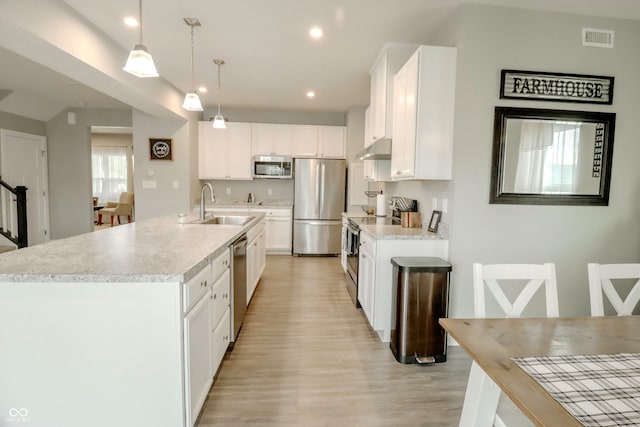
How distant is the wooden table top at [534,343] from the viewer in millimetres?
829

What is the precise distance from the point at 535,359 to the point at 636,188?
2631 millimetres

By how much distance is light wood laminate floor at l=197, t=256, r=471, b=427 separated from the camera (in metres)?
1.79

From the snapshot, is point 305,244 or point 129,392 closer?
point 129,392

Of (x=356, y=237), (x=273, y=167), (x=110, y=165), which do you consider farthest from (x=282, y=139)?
(x=110, y=165)

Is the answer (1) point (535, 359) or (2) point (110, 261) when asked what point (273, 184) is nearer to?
(2) point (110, 261)

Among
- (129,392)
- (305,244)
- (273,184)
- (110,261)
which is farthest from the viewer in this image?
(273,184)

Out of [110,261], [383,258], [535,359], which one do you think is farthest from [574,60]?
[110,261]

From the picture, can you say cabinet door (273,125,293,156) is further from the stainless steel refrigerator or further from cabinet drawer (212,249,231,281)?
cabinet drawer (212,249,231,281)

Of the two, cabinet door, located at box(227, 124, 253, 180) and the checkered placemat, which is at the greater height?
cabinet door, located at box(227, 124, 253, 180)

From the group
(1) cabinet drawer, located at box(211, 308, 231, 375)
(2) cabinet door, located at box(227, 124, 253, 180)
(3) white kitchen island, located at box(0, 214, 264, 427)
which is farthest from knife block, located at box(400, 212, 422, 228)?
(2) cabinet door, located at box(227, 124, 253, 180)

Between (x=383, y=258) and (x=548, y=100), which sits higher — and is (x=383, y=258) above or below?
below

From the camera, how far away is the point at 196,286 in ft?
5.24

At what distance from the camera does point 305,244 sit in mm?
5723

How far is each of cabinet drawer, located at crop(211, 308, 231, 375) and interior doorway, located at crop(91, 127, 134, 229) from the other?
29.4 ft
